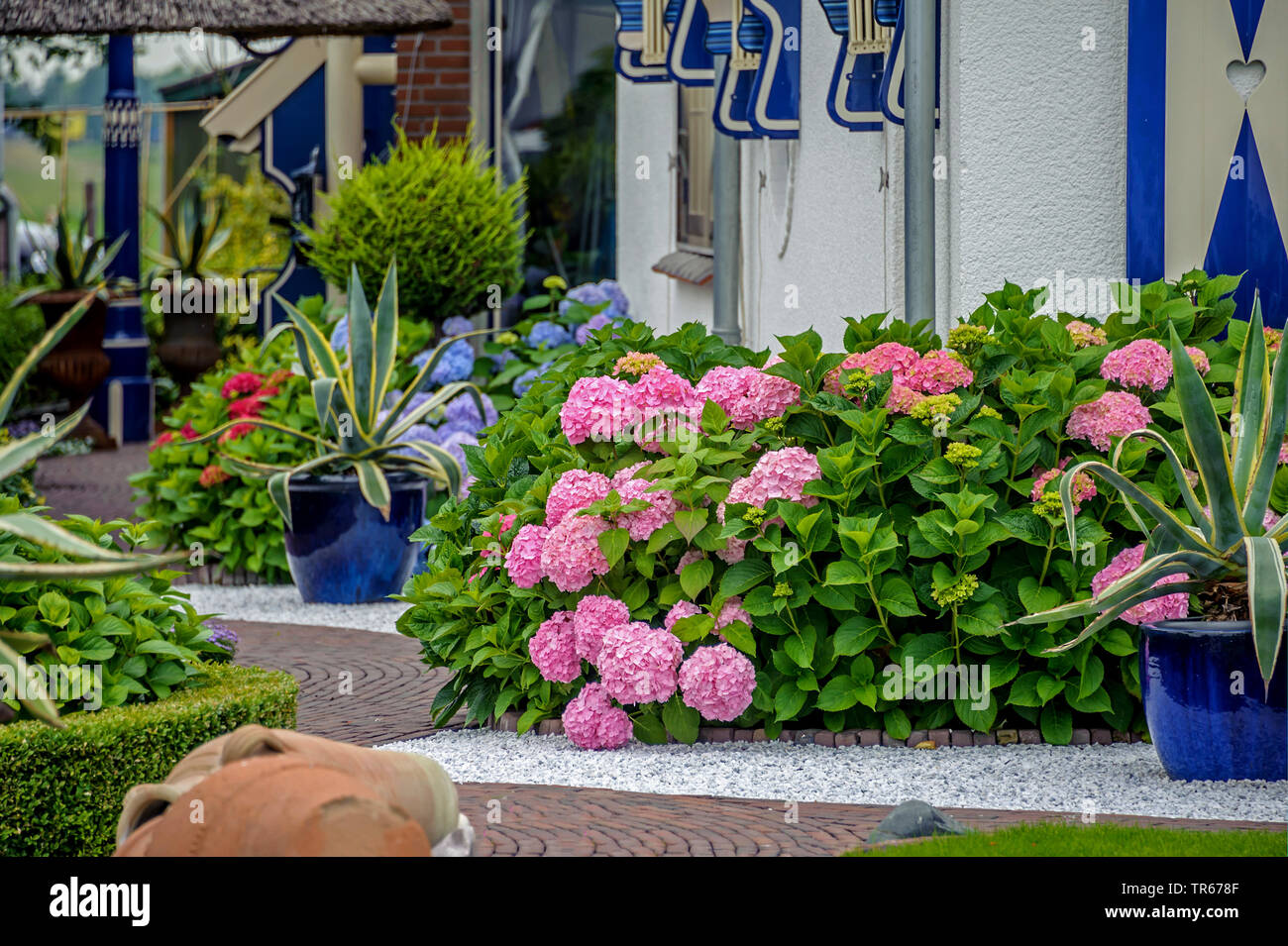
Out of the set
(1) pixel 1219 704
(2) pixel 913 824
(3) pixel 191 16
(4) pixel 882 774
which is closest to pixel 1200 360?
(1) pixel 1219 704

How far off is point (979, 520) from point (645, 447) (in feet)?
3.71

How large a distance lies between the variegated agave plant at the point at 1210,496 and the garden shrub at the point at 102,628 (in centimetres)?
242

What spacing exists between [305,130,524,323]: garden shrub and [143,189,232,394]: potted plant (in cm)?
617

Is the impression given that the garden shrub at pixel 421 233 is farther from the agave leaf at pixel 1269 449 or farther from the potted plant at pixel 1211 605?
the agave leaf at pixel 1269 449

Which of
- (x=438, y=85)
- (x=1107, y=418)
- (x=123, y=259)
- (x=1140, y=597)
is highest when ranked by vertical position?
(x=438, y=85)

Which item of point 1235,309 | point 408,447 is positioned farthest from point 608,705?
point 408,447

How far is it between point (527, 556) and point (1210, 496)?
2.06 meters

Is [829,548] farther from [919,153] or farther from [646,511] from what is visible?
[919,153]

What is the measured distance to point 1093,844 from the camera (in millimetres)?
3793

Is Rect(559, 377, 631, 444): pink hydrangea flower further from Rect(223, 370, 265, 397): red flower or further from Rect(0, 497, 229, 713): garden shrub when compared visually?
Rect(223, 370, 265, 397): red flower

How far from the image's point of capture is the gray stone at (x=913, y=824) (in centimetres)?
392

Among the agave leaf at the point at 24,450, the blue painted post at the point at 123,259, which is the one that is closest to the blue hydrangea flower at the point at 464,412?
the agave leaf at the point at 24,450

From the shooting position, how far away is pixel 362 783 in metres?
2.91
